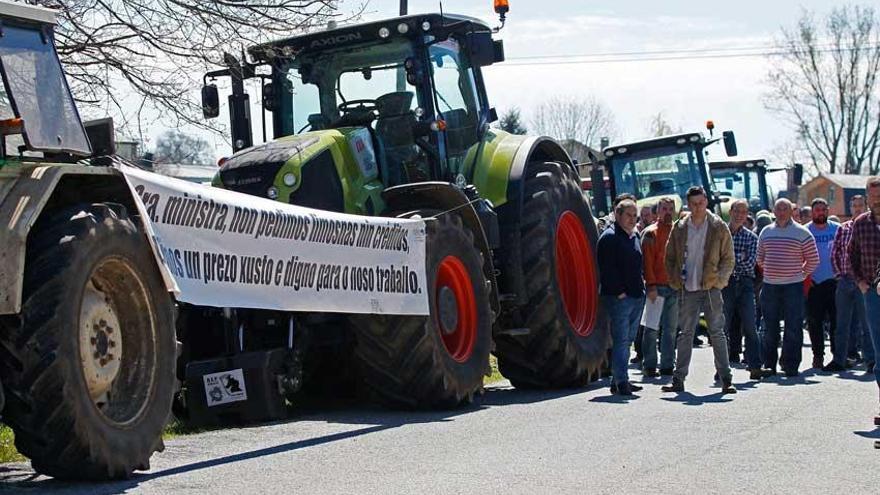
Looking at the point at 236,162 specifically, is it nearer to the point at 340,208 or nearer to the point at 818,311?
the point at 340,208

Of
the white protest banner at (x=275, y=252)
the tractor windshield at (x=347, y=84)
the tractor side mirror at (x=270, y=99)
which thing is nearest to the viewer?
the white protest banner at (x=275, y=252)

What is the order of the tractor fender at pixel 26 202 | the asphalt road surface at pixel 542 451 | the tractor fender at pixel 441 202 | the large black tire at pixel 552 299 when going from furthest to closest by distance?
the large black tire at pixel 552 299 → the tractor fender at pixel 441 202 → the asphalt road surface at pixel 542 451 → the tractor fender at pixel 26 202

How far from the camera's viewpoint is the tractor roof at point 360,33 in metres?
13.2

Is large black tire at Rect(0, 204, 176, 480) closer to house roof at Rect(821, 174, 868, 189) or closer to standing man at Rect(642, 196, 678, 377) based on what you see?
standing man at Rect(642, 196, 678, 377)

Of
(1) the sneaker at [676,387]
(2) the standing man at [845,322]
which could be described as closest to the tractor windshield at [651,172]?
(2) the standing man at [845,322]

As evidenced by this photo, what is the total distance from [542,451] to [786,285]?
758cm

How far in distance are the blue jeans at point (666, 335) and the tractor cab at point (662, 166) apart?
8.18 meters

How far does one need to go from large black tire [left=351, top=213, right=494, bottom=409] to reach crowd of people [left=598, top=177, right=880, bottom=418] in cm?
172

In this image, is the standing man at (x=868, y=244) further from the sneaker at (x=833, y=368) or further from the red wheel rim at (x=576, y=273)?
the sneaker at (x=833, y=368)

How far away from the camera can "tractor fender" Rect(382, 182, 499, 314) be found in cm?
1269

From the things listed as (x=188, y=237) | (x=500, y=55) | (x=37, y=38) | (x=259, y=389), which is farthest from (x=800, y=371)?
(x=37, y=38)

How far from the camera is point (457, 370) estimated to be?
1234cm

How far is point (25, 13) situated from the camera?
877 centimetres

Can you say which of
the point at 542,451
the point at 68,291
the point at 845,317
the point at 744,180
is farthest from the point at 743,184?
the point at 68,291
